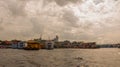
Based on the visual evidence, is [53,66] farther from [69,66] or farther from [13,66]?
[13,66]

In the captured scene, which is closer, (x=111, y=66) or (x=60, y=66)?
(x=60, y=66)

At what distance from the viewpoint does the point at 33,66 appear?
6681cm

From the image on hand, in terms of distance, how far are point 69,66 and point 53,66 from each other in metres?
4.24

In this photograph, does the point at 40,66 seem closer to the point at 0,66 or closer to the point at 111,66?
the point at 0,66

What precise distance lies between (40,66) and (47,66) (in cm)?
182

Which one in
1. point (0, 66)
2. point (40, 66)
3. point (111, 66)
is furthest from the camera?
point (111, 66)

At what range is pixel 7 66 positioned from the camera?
64.4 meters

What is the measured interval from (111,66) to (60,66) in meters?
16.0

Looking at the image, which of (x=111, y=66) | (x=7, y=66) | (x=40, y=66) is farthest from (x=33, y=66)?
(x=111, y=66)

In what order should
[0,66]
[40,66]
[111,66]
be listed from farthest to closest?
1. [111,66]
2. [40,66]
3. [0,66]

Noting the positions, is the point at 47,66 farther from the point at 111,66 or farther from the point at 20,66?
the point at 111,66

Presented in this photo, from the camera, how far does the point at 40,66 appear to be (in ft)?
221

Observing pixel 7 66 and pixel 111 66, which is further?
pixel 111 66

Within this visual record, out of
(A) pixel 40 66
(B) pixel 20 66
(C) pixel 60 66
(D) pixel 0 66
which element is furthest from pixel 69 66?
(D) pixel 0 66
